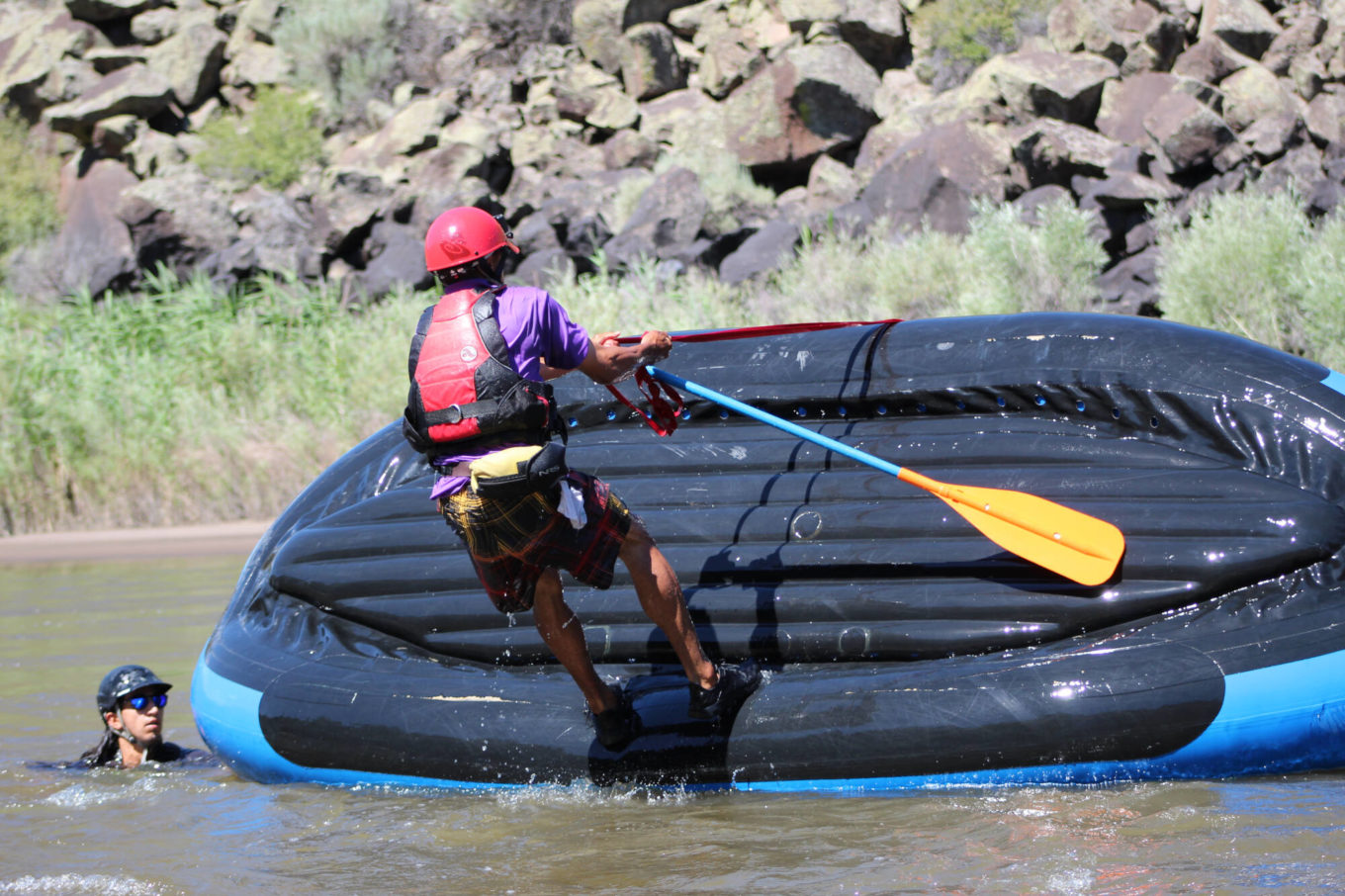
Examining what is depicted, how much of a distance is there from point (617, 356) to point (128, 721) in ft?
8.10

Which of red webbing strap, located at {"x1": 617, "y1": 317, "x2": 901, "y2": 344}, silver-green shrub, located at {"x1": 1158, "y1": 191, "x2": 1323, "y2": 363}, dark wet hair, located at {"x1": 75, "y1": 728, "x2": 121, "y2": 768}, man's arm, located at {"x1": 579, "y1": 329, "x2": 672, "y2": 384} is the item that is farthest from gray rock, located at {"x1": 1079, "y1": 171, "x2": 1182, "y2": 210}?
dark wet hair, located at {"x1": 75, "y1": 728, "x2": 121, "y2": 768}

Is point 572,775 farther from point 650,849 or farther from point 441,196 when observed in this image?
point 441,196

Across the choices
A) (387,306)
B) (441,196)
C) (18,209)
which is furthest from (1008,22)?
(18,209)

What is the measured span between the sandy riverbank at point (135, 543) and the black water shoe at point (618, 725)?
22.6 ft

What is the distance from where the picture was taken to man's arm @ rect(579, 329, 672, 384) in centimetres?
380

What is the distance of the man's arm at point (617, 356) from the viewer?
380cm

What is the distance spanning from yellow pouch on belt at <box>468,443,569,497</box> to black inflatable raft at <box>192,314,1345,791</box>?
2.98 ft

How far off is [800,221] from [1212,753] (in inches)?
552

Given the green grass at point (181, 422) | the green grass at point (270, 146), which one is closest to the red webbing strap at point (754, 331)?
the green grass at point (181, 422)

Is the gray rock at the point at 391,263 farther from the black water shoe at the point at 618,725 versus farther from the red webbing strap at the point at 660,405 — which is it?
the black water shoe at the point at 618,725

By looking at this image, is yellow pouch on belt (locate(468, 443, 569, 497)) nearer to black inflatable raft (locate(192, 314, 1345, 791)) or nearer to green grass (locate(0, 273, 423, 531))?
black inflatable raft (locate(192, 314, 1345, 791))

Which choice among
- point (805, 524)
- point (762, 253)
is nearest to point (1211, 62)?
point (762, 253)

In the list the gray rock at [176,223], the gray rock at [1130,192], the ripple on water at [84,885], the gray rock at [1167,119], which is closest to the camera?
the ripple on water at [84,885]

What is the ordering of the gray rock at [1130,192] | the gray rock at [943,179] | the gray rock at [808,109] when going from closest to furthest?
the gray rock at [1130,192] < the gray rock at [943,179] < the gray rock at [808,109]
